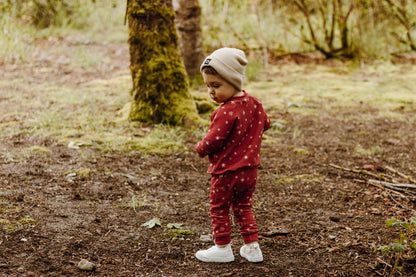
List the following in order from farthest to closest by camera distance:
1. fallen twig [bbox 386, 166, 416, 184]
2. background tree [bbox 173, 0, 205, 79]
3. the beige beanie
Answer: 1. background tree [bbox 173, 0, 205, 79]
2. fallen twig [bbox 386, 166, 416, 184]
3. the beige beanie

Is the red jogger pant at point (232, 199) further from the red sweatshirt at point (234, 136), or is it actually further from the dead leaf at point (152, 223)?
the dead leaf at point (152, 223)

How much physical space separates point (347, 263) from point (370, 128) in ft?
13.5

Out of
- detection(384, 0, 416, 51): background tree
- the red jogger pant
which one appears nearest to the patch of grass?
the red jogger pant

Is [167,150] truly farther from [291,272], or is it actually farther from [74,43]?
[74,43]

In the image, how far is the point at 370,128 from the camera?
6.36 meters

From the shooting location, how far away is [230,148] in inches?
107

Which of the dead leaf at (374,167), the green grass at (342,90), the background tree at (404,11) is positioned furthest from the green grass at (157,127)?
the background tree at (404,11)

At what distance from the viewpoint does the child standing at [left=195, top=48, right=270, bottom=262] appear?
2.66 metres

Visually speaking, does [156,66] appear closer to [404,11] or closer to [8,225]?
[8,225]

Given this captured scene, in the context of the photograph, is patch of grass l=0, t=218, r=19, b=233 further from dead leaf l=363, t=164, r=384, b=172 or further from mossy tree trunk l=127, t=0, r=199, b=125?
dead leaf l=363, t=164, r=384, b=172

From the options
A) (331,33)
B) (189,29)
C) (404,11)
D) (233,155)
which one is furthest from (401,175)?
(404,11)

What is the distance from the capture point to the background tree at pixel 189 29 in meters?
7.90

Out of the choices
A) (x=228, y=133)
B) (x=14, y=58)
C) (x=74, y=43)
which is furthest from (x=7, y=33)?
(x=228, y=133)

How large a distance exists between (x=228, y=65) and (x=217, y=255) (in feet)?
4.25
